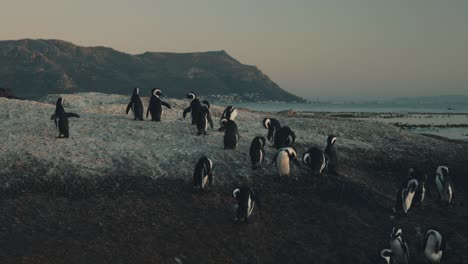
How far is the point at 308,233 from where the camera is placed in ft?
55.8

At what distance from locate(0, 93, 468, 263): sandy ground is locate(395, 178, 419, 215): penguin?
1.56 feet

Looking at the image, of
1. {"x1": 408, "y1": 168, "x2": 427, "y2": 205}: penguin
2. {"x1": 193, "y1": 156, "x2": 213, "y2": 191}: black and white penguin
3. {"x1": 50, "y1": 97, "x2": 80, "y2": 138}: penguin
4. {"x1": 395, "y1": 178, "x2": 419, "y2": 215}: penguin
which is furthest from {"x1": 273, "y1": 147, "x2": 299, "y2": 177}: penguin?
{"x1": 50, "y1": 97, "x2": 80, "y2": 138}: penguin

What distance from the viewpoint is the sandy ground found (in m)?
15.2

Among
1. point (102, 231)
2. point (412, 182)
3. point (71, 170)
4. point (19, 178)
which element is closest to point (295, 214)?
point (412, 182)

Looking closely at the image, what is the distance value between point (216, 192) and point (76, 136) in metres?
8.60

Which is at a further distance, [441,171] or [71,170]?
[441,171]

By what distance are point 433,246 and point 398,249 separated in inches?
39.7

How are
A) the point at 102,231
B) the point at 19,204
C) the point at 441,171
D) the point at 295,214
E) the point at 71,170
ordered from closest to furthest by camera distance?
1. the point at 102,231
2. the point at 19,204
3. the point at 295,214
4. the point at 71,170
5. the point at 441,171

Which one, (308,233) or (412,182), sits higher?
(412,182)

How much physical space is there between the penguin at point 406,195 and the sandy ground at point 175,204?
476mm

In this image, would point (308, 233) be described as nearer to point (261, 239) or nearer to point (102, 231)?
point (261, 239)

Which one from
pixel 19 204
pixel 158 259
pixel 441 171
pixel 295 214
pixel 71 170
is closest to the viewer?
pixel 158 259

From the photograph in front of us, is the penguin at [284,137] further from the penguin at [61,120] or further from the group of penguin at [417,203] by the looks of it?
the penguin at [61,120]

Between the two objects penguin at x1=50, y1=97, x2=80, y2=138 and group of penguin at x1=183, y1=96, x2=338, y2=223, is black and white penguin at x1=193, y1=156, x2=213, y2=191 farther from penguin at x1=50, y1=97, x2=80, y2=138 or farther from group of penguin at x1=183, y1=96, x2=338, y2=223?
penguin at x1=50, y1=97, x2=80, y2=138
